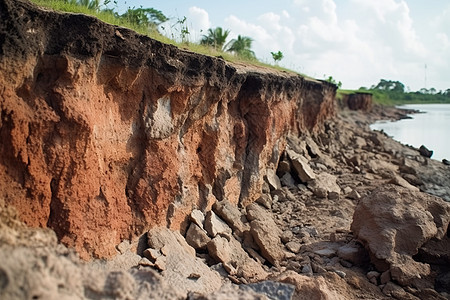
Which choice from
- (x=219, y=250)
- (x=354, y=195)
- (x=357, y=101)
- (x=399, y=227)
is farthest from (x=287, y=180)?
(x=357, y=101)

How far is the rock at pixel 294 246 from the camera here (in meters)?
6.13

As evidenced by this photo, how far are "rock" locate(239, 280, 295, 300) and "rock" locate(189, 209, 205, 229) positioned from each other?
2.14 m

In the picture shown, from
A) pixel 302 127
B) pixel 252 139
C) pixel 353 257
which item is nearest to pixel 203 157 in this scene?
pixel 252 139

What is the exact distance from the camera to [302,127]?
12.4 m

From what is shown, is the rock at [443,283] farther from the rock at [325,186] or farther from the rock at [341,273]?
the rock at [325,186]

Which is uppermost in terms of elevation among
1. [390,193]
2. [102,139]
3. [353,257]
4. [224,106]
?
[224,106]

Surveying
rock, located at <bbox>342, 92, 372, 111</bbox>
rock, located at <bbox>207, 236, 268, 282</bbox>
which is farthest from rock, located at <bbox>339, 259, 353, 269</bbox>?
rock, located at <bbox>342, 92, 372, 111</bbox>

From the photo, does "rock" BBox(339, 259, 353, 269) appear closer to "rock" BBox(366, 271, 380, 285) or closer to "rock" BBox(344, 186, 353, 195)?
"rock" BBox(366, 271, 380, 285)

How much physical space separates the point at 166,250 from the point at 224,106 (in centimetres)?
288

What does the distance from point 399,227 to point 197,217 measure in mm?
3015

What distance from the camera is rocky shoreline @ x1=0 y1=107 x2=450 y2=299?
262 centimetres

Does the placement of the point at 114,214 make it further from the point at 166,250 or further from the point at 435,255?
the point at 435,255

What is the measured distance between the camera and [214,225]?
5.67 metres

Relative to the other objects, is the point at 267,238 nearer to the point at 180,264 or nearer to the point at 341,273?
the point at 341,273
